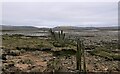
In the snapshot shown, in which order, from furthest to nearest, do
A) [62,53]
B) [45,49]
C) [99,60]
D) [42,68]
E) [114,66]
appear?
[45,49] < [62,53] < [99,60] < [114,66] < [42,68]

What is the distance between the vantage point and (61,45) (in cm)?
2406

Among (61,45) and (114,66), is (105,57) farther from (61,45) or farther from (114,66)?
(61,45)

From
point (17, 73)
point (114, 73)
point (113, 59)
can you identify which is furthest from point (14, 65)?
point (113, 59)

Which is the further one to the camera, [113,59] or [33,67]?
[113,59]

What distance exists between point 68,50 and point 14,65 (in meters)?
6.63

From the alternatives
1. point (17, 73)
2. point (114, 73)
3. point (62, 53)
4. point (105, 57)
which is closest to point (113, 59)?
point (105, 57)

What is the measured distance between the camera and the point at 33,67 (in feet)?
51.6

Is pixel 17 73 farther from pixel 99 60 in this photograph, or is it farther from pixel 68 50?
pixel 68 50

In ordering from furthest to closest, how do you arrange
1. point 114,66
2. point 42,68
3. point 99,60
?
point 99,60
point 114,66
point 42,68

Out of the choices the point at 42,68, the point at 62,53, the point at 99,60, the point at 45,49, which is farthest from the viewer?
the point at 45,49

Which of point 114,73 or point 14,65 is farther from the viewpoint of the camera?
point 14,65

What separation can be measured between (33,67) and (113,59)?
6.22 metres

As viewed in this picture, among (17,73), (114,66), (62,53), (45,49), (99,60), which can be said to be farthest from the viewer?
(45,49)

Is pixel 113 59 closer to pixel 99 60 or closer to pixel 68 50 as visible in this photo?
pixel 99 60
